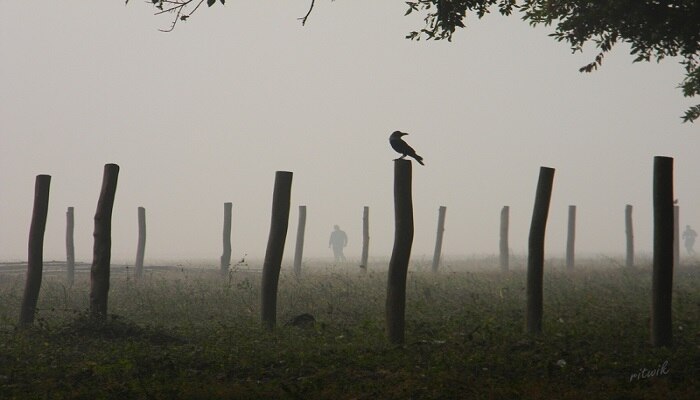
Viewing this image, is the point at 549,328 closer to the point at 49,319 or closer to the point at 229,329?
the point at 229,329

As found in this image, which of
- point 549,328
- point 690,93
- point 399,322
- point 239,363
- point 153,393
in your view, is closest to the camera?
point 153,393

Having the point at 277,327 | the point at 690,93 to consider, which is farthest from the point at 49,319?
the point at 690,93

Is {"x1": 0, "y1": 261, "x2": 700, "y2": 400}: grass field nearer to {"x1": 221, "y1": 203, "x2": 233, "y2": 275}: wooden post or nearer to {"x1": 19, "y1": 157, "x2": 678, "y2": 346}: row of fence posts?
{"x1": 19, "y1": 157, "x2": 678, "y2": 346}: row of fence posts

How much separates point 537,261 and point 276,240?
16.9 ft

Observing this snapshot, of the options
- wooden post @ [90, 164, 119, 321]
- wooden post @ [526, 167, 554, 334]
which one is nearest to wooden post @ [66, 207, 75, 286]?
wooden post @ [90, 164, 119, 321]

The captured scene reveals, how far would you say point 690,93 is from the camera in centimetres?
1839

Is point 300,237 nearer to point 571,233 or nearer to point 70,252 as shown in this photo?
point 70,252

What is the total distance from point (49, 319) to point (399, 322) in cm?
890

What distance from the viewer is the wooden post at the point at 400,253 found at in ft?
40.9

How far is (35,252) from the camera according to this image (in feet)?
51.4

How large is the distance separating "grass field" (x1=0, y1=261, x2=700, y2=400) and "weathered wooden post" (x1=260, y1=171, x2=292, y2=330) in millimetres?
620

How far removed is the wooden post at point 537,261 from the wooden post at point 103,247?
26.4 ft

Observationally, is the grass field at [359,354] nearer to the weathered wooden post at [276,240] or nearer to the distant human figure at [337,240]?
the weathered wooden post at [276,240]

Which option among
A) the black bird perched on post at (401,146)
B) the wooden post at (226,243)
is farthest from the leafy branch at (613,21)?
the wooden post at (226,243)
